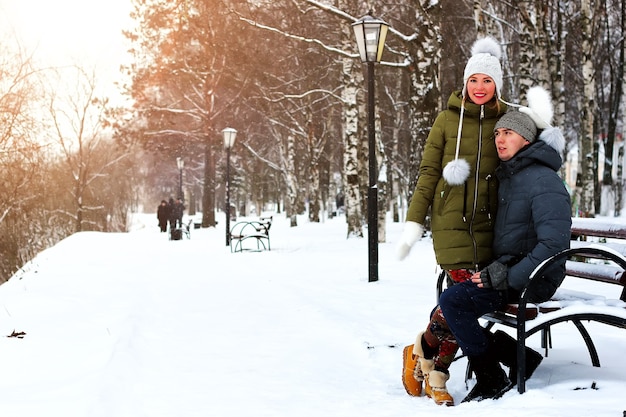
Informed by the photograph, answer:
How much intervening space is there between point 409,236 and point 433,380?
0.87m

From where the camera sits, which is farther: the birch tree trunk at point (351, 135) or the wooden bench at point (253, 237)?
the birch tree trunk at point (351, 135)

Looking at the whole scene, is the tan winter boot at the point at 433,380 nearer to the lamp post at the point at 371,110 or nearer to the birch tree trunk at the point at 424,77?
the lamp post at the point at 371,110

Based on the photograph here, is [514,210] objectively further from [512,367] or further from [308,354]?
[308,354]

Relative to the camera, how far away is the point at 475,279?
3256 millimetres

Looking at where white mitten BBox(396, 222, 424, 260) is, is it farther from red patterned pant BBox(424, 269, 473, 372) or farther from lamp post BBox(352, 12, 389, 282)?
lamp post BBox(352, 12, 389, 282)

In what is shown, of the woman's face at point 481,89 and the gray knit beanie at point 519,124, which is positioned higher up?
the woman's face at point 481,89

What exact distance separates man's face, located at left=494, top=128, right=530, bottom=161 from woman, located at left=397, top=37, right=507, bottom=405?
0.39 ft

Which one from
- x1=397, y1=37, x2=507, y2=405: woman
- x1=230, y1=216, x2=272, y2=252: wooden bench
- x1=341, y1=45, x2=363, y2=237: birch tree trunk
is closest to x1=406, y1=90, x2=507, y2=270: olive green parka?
x1=397, y1=37, x2=507, y2=405: woman

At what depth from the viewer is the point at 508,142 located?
339 cm

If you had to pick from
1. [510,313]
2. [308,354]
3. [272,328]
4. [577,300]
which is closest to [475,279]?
[510,313]

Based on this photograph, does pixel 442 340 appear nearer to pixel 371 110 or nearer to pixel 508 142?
pixel 508 142

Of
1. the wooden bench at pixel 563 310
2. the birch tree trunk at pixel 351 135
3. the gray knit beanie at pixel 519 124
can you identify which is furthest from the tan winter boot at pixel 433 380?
the birch tree trunk at pixel 351 135

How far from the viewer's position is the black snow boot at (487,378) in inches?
132

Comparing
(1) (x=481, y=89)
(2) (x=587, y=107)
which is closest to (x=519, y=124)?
(1) (x=481, y=89)
